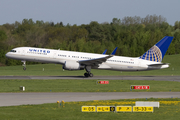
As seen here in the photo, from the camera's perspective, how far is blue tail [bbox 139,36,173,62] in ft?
162

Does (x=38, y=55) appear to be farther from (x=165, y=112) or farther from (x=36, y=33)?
(x=36, y=33)

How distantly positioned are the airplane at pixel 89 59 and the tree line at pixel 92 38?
5524 centimetres

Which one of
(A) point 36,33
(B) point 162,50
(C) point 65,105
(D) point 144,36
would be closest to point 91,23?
(A) point 36,33

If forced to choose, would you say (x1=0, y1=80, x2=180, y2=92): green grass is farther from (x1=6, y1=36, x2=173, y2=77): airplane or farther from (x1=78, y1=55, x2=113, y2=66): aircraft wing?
(x1=6, y1=36, x2=173, y2=77): airplane

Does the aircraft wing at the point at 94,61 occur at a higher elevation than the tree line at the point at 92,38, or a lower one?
lower

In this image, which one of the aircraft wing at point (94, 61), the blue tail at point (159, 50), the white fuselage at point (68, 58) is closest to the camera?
the aircraft wing at point (94, 61)

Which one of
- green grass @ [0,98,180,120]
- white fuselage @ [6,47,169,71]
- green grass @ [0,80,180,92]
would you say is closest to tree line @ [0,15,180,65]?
white fuselage @ [6,47,169,71]

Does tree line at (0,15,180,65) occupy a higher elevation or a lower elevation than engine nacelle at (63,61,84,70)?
higher

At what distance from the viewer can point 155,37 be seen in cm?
12425

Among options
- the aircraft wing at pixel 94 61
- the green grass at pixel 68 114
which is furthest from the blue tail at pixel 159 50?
the green grass at pixel 68 114

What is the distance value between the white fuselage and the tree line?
54.7 m

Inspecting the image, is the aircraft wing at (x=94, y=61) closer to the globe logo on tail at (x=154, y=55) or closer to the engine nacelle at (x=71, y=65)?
the engine nacelle at (x=71, y=65)

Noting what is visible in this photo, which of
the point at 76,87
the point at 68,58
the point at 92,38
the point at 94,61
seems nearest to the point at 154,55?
the point at 94,61

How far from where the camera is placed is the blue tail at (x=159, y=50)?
49.3 m
